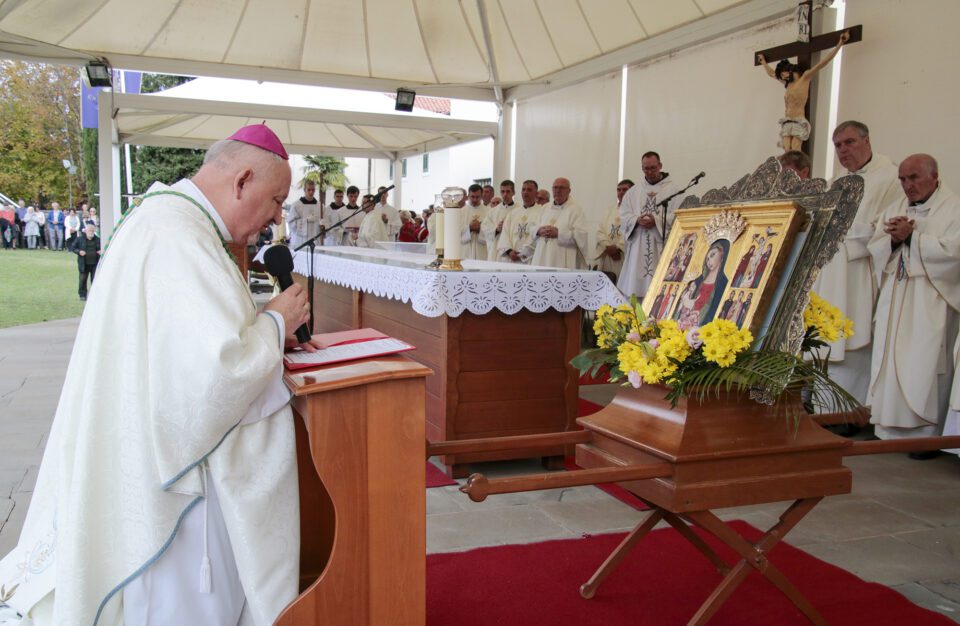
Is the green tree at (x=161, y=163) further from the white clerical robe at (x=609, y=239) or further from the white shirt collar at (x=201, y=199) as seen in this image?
the white shirt collar at (x=201, y=199)

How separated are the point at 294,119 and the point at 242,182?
399 inches

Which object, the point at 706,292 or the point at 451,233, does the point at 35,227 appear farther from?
the point at 706,292

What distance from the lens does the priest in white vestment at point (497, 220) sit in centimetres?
1073

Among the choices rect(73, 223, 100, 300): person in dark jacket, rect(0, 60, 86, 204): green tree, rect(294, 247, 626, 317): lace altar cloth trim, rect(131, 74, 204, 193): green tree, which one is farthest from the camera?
rect(131, 74, 204, 193): green tree

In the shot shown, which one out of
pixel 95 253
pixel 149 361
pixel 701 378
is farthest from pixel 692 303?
pixel 95 253

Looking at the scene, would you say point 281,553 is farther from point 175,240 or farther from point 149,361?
point 175,240

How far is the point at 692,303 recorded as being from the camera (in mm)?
2365

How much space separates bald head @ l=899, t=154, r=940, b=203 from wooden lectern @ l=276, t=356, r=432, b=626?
4128 millimetres

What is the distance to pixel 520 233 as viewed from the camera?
1019 centimetres

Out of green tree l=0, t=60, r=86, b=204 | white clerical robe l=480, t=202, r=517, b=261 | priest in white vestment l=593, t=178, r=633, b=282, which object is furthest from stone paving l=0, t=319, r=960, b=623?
green tree l=0, t=60, r=86, b=204

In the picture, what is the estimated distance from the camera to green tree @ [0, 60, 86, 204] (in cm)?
2670

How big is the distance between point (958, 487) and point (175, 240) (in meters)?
4.27

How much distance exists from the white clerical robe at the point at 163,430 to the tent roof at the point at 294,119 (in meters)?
9.95

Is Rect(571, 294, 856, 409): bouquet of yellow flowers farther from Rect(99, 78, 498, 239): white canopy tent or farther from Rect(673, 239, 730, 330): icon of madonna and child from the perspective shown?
Rect(99, 78, 498, 239): white canopy tent
